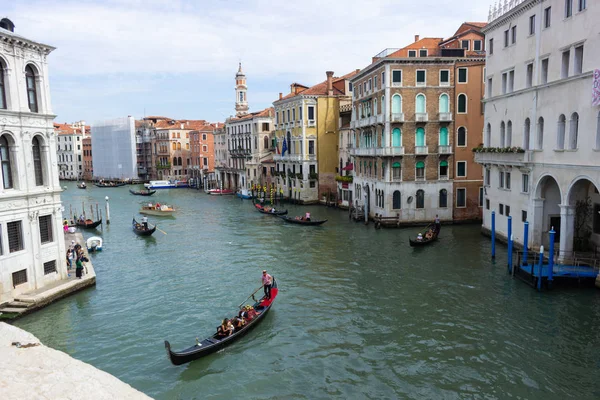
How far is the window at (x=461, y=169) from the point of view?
96.5ft

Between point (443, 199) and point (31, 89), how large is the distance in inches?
890

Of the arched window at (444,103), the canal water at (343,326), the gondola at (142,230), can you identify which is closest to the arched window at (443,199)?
the arched window at (444,103)

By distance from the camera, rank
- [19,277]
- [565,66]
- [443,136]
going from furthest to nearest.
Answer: [443,136]
[565,66]
[19,277]

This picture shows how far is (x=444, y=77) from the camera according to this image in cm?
2862

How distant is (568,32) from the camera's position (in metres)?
16.8

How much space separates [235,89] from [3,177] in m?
58.8

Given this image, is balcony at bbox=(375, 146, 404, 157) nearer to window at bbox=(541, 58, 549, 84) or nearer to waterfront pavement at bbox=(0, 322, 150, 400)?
window at bbox=(541, 58, 549, 84)

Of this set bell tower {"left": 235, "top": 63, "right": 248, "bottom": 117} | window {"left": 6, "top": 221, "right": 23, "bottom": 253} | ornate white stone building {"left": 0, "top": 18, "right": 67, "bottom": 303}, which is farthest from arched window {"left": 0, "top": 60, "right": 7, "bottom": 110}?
bell tower {"left": 235, "top": 63, "right": 248, "bottom": 117}

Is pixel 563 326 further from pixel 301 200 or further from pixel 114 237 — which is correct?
pixel 301 200

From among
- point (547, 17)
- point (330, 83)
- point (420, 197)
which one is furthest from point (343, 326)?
point (330, 83)

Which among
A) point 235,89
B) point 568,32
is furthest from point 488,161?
point 235,89

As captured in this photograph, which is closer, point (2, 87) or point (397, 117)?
point (2, 87)

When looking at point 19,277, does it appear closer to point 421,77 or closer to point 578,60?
point 578,60

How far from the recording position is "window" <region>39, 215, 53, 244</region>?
15.8 m
